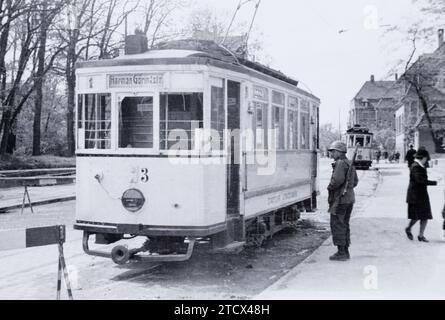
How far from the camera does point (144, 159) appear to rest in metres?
8.32

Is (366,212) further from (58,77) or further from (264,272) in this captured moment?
(58,77)

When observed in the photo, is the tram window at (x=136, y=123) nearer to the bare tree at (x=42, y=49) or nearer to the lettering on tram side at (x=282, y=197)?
the lettering on tram side at (x=282, y=197)

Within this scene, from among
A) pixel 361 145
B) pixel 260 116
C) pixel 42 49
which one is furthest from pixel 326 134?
pixel 260 116

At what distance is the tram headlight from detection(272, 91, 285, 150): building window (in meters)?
3.38

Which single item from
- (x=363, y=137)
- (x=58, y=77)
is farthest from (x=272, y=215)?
(x=363, y=137)

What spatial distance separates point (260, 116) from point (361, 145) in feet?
128

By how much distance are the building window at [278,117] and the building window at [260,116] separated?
1.49 feet

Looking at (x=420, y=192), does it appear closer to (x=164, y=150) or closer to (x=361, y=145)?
(x=164, y=150)

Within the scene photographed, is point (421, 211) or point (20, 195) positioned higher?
point (421, 211)

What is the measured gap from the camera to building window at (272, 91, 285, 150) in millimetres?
10859

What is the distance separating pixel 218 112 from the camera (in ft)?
28.5

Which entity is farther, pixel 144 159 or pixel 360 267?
pixel 360 267

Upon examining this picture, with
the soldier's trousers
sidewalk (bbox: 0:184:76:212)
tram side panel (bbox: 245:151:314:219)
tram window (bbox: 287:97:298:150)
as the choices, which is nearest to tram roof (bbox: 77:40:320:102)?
tram window (bbox: 287:97:298:150)

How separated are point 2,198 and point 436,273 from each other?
58.3 ft
